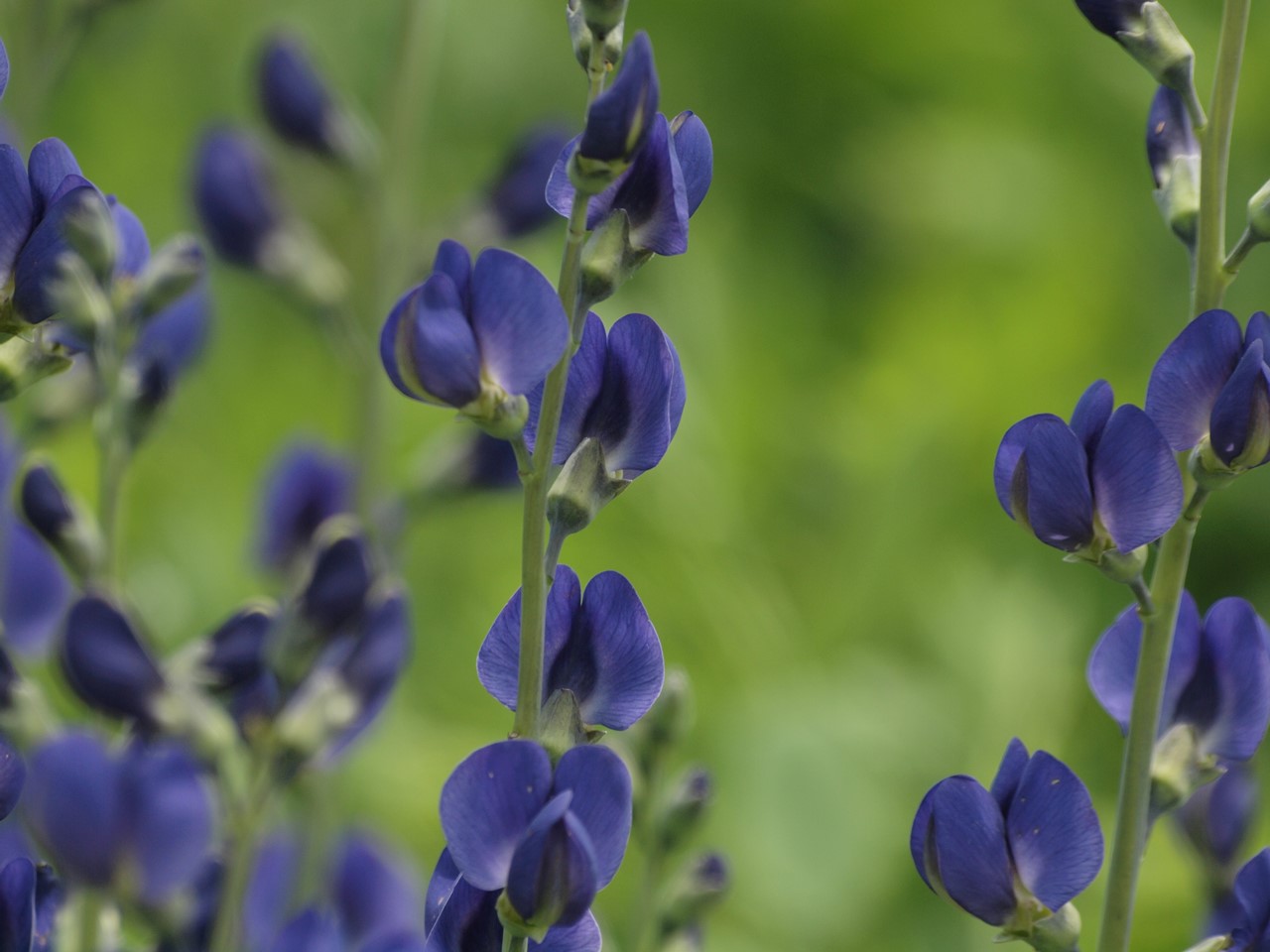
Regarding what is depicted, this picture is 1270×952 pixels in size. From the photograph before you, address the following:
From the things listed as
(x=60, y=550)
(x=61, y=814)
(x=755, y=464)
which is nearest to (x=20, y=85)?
(x=60, y=550)

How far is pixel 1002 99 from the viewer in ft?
4.37

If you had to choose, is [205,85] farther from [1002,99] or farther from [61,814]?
[61,814]

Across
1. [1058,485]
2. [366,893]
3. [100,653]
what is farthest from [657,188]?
[366,893]

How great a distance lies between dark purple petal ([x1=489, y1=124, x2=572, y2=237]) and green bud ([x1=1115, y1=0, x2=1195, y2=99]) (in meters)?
0.52

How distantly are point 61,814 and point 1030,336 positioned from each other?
82 cm

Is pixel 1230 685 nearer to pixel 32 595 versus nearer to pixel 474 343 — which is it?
pixel 474 343

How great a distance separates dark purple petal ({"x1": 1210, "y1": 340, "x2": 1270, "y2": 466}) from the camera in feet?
1.16

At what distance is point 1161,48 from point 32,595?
0.43 metres

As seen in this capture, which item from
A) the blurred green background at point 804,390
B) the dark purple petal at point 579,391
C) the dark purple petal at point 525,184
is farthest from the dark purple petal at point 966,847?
the dark purple petal at point 525,184

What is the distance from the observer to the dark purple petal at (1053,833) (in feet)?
1.16

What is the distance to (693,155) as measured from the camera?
346mm

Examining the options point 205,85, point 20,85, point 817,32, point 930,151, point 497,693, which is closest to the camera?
point 497,693

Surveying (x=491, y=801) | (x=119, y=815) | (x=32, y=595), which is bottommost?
(x=32, y=595)

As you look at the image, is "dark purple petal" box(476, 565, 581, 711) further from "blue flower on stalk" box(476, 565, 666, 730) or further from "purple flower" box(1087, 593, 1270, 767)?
"purple flower" box(1087, 593, 1270, 767)
